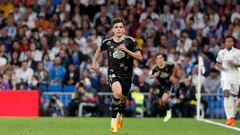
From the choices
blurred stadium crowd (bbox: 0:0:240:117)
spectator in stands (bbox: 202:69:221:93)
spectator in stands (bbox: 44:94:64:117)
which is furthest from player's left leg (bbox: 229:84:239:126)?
spectator in stands (bbox: 44:94:64:117)

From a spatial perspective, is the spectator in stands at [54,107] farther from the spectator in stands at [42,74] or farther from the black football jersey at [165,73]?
the black football jersey at [165,73]

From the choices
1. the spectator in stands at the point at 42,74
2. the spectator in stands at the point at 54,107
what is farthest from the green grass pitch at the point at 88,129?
the spectator in stands at the point at 42,74

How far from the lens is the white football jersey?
1870 cm

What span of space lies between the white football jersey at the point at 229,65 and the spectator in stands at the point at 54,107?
7.46 m

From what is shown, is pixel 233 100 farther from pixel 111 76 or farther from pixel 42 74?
pixel 42 74

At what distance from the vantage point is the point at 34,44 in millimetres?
26828

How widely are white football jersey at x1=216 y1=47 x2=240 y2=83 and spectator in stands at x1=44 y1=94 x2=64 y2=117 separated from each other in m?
7.46

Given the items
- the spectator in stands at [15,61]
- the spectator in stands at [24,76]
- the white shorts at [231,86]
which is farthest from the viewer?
the spectator in stands at [15,61]

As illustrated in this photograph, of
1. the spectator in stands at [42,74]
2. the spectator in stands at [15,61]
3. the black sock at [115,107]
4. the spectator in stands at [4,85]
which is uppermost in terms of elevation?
the spectator in stands at [15,61]

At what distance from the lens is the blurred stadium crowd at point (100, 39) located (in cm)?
2516

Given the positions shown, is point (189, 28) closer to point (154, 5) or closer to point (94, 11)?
point (154, 5)

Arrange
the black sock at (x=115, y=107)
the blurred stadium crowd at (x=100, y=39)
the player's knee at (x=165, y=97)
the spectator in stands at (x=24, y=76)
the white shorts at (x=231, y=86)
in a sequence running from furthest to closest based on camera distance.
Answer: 1. the spectator in stands at (x=24, y=76)
2. the blurred stadium crowd at (x=100, y=39)
3. the player's knee at (x=165, y=97)
4. the white shorts at (x=231, y=86)
5. the black sock at (x=115, y=107)

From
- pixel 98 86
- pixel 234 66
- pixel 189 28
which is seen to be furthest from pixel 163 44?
pixel 234 66

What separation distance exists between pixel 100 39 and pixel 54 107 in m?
3.87
